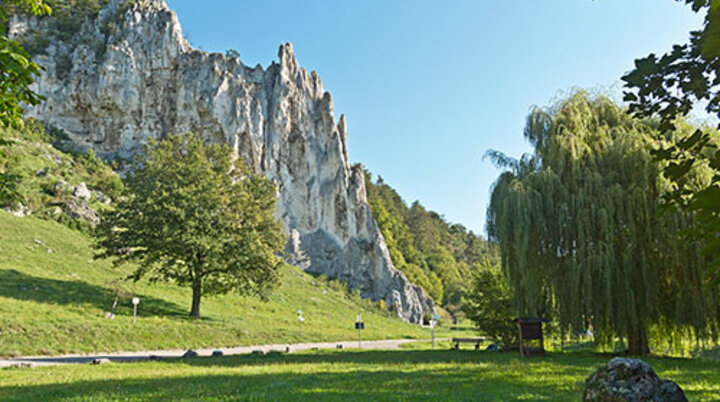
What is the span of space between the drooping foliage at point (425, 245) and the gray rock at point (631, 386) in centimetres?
6764

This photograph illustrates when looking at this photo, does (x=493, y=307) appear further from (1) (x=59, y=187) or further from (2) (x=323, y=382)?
(1) (x=59, y=187)

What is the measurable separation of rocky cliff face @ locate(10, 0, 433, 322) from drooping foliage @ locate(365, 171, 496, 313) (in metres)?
15.3

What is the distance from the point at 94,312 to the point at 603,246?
2111 cm

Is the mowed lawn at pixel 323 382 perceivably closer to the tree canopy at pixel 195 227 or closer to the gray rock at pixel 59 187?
the tree canopy at pixel 195 227

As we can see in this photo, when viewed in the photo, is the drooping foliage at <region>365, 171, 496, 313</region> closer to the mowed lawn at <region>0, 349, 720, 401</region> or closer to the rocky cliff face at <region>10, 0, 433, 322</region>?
the rocky cliff face at <region>10, 0, 433, 322</region>

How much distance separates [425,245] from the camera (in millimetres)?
108688

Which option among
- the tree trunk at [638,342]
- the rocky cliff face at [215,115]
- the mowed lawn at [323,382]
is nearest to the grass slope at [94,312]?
the mowed lawn at [323,382]

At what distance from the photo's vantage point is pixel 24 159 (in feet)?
151

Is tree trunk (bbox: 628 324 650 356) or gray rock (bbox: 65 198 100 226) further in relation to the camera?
gray rock (bbox: 65 198 100 226)

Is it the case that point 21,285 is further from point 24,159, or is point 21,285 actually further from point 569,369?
point 24,159

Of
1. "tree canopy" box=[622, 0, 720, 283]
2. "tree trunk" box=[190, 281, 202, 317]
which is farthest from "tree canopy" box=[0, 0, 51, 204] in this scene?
"tree trunk" box=[190, 281, 202, 317]

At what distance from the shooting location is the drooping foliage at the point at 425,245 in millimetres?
86250

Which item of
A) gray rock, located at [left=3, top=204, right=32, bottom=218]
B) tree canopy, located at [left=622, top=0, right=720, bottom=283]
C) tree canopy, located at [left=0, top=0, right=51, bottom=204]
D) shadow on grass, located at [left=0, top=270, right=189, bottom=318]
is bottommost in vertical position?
shadow on grass, located at [left=0, top=270, right=189, bottom=318]

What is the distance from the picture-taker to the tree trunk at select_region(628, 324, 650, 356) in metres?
14.7
